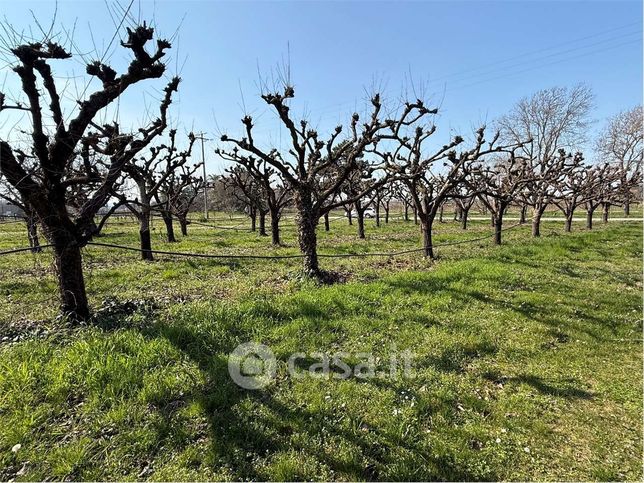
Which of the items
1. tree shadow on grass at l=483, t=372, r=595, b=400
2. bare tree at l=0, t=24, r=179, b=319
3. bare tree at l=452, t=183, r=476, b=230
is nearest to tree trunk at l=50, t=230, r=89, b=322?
bare tree at l=0, t=24, r=179, b=319

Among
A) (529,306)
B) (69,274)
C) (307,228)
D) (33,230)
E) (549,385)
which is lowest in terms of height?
(549,385)

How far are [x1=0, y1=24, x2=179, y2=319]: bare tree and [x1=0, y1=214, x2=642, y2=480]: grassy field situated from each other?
0.95 m

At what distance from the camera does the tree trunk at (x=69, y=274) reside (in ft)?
15.7

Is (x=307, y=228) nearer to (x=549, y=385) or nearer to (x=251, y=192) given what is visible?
(x=549, y=385)

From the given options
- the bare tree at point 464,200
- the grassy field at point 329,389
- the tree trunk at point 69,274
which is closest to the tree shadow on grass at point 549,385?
the grassy field at point 329,389

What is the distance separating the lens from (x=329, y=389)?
357 centimetres

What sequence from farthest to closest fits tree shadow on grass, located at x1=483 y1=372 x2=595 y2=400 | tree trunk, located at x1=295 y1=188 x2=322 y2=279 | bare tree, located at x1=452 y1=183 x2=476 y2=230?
1. bare tree, located at x1=452 y1=183 x2=476 y2=230
2. tree trunk, located at x1=295 y1=188 x2=322 y2=279
3. tree shadow on grass, located at x1=483 y1=372 x2=595 y2=400

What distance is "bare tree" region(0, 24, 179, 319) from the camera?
4496 mm

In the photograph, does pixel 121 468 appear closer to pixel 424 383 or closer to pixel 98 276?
pixel 424 383

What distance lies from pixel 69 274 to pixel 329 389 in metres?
4.23

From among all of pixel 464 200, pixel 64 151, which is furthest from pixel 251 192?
pixel 64 151

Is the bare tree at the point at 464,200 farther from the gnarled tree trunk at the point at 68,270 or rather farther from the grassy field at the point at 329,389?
the gnarled tree trunk at the point at 68,270

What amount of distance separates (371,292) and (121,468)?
4880 millimetres

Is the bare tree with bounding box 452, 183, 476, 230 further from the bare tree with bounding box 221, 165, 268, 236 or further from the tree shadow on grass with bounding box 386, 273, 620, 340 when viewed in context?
the bare tree with bounding box 221, 165, 268, 236
